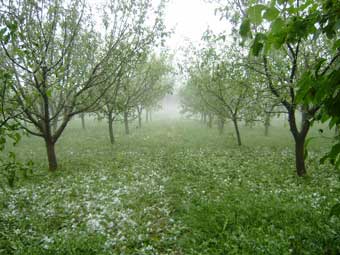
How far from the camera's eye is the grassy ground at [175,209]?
5215 millimetres

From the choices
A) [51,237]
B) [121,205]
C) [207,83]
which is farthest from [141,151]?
[51,237]

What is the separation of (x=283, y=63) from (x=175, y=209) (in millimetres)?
7534

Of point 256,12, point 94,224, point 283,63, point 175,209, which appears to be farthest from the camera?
point 283,63

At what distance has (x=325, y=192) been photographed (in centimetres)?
751

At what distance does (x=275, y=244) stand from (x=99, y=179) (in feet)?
24.8

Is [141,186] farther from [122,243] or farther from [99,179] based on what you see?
[122,243]

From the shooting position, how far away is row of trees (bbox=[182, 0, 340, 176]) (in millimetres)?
1870

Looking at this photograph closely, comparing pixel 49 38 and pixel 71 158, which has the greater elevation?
pixel 49 38

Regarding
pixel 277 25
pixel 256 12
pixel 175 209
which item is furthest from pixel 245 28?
pixel 175 209

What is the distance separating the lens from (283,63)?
371 inches

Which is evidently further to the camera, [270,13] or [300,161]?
[300,161]

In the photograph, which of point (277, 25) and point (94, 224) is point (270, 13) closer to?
point (277, 25)

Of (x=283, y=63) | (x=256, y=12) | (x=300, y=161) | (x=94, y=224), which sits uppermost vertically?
(x=283, y=63)

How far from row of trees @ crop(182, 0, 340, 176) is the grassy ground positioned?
1928mm
